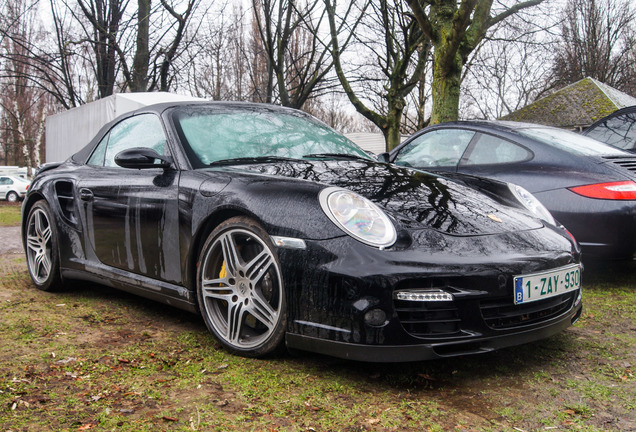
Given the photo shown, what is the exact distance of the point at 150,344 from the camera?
9.86 feet

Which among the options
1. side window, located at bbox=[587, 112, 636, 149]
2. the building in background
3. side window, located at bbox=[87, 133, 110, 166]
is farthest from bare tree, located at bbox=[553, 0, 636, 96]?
side window, located at bbox=[87, 133, 110, 166]

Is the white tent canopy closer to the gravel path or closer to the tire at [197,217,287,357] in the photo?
the gravel path

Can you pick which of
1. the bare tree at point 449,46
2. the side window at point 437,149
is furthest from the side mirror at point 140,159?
the bare tree at point 449,46

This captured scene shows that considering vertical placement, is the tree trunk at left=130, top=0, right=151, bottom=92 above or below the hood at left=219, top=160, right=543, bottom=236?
above

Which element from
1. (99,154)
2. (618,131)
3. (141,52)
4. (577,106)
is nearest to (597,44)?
(577,106)

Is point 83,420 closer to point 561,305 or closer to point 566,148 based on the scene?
point 561,305

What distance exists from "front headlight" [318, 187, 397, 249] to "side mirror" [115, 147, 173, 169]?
1.14 meters

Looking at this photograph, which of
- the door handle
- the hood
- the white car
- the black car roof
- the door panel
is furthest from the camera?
the white car

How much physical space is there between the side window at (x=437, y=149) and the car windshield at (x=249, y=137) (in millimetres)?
1398

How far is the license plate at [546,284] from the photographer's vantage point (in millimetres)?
2455

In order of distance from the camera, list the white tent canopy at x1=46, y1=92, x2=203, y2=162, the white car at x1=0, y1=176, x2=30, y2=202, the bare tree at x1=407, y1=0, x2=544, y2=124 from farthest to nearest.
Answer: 1. the white car at x1=0, y1=176, x2=30, y2=202
2. the white tent canopy at x1=46, y1=92, x2=203, y2=162
3. the bare tree at x1=407, y1=0, x2=544, y2=124

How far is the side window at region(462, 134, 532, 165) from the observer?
15.0 ft

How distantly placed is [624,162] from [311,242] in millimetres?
3064

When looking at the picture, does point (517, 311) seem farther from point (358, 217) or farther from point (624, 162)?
point (624, 162)
